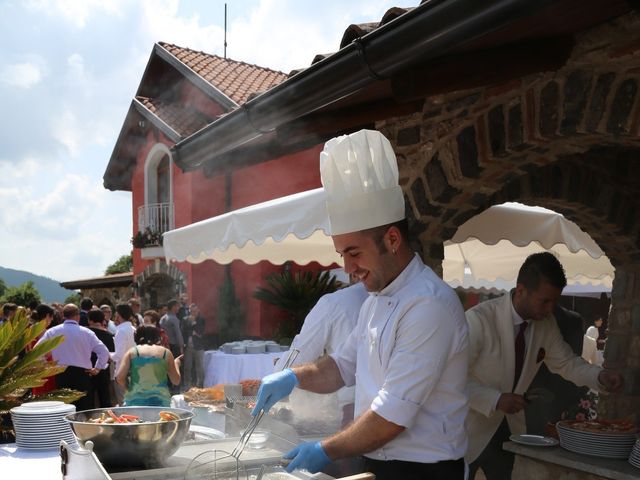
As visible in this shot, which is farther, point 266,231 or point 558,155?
point 266,231

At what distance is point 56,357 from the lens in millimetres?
6484

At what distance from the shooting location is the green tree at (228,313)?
40.3 feet

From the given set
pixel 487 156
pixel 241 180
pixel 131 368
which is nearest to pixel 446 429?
pixel 487 156

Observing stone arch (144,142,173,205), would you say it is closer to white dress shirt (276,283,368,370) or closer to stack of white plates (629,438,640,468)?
white dress shirt (276,283,368,370)

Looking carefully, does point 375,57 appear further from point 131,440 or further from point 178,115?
point 178,115

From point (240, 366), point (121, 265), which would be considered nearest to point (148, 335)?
point (240, 366)

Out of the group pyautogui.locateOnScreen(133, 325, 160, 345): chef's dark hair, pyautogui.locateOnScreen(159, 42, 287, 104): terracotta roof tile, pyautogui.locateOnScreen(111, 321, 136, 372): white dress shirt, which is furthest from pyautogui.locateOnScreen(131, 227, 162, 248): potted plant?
pyautogui.locateOnScreen(133, 325, 160, 345): chef's dark hair

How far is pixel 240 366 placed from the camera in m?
6.87

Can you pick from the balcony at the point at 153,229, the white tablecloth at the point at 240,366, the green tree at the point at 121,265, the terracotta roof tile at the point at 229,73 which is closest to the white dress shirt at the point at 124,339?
the white tablecloth at the point at 240,366

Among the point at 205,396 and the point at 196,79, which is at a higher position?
the point at 196,79

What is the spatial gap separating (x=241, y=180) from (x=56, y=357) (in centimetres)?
672

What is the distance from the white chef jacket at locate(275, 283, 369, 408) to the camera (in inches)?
133

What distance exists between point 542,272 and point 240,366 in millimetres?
4156

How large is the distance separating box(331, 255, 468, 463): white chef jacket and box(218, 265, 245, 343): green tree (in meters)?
10.3
